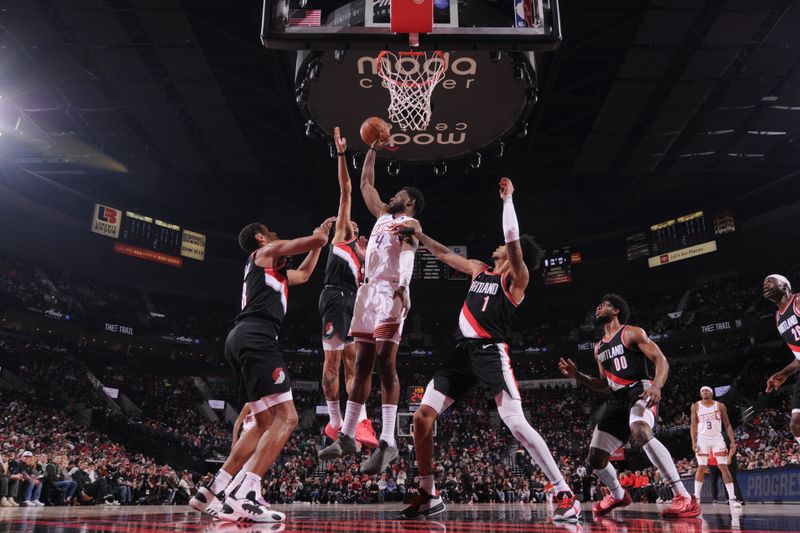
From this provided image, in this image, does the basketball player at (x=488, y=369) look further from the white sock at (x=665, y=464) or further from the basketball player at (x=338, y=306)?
the basketball player at (x=338, y=306)

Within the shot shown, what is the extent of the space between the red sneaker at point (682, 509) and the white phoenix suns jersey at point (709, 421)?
5.22 meters

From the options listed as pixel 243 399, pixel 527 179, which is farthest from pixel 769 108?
pixel 243 399

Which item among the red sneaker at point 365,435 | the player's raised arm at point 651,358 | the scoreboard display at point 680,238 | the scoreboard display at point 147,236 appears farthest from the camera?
the scoreboard display at point 147,236

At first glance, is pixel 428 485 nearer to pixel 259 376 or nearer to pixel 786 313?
pixel 259 376

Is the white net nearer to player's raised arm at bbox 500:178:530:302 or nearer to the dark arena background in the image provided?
the dark arena background

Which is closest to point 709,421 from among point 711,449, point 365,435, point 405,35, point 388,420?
point 711,449

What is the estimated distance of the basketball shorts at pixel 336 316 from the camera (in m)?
6.25

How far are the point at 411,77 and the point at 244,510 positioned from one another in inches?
272

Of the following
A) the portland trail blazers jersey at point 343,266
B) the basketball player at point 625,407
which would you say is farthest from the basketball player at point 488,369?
the portland trail blazers jersey at point 343,266

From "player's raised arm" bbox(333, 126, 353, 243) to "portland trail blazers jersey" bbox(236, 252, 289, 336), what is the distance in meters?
0.94

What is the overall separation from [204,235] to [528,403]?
56.8ft

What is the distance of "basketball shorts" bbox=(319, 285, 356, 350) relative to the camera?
6246 mm

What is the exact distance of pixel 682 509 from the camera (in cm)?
515

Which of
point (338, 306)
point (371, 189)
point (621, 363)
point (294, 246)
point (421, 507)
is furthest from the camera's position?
point (338, 306)
